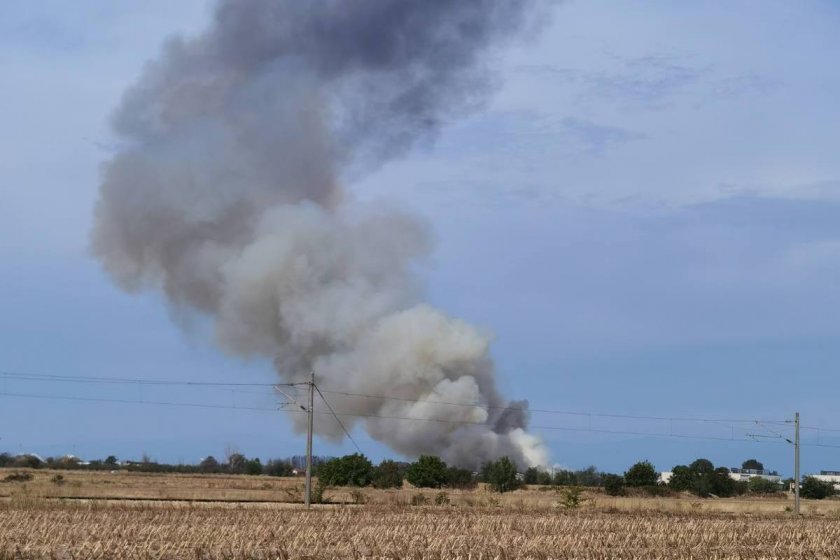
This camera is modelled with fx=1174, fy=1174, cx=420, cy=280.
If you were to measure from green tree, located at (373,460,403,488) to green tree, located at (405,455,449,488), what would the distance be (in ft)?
3.83

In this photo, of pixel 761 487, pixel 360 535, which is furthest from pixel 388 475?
pixel 360 535

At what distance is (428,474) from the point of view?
336 feet

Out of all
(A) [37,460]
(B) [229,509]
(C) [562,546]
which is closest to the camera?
(C) [562,546]

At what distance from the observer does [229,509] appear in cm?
5188

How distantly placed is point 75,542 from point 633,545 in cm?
1630

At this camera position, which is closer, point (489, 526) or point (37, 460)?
point (489, 526)

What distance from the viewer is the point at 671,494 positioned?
332 feet

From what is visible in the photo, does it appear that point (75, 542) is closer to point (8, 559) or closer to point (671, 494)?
point (8, 559)

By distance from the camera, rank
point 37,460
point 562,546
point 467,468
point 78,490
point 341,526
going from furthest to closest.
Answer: point 37,460, point 467,468, point 78,490, point 341,526, point 562,546

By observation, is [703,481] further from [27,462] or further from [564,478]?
[27,462]

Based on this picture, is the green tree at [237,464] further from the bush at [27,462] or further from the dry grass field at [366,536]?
the dry grass field at [366,536]

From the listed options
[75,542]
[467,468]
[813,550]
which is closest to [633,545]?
[813,550]

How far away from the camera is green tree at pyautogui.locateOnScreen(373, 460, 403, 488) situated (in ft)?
325

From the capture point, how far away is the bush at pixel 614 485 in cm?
9975
